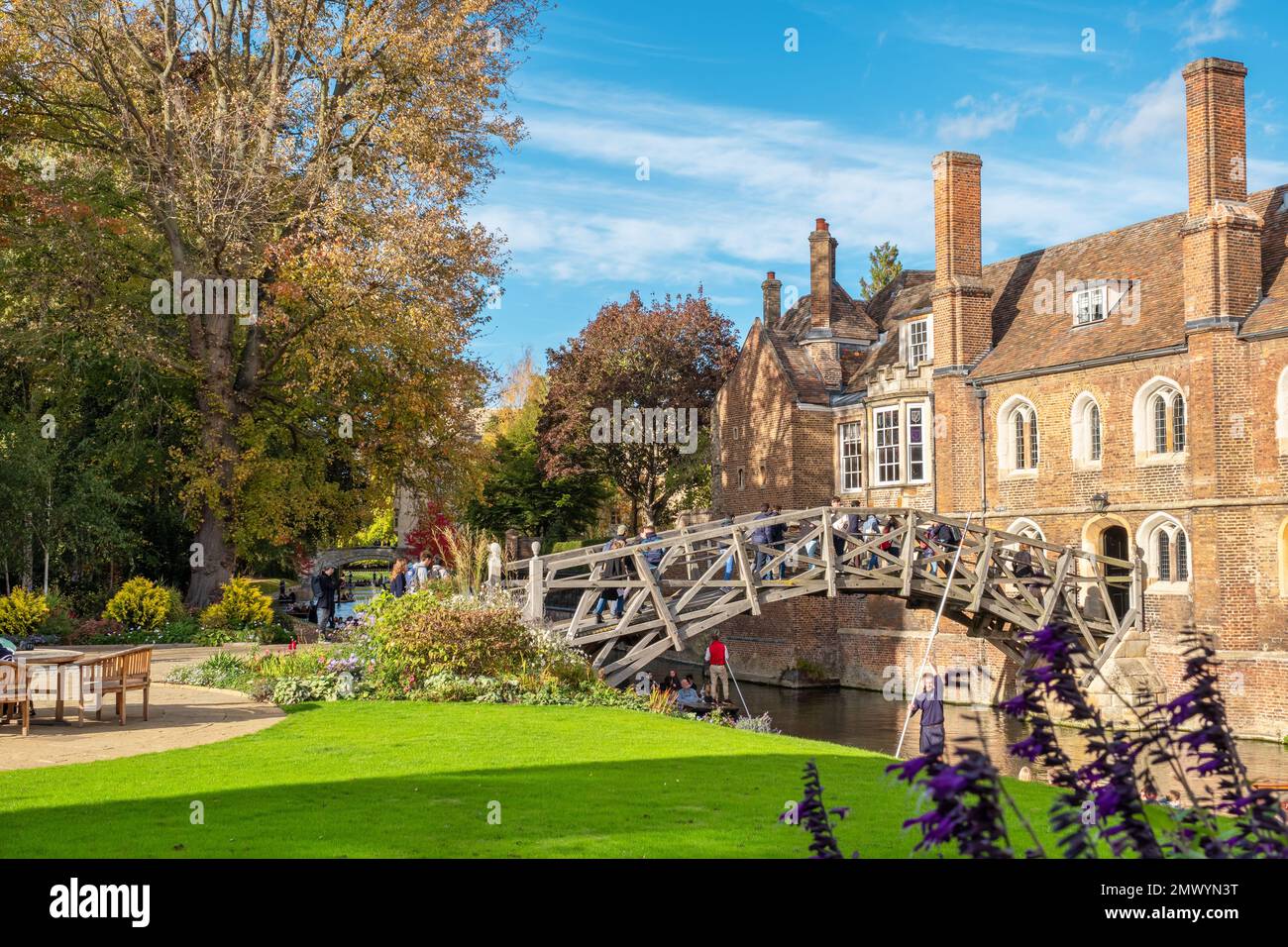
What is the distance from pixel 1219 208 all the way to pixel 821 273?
51.4ft

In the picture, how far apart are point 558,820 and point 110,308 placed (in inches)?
1001

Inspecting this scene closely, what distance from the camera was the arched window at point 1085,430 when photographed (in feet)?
102

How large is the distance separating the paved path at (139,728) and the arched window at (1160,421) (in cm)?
2131

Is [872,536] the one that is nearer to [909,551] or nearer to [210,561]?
[909,551]

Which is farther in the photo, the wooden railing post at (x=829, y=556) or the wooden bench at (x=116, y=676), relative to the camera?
the wooden railing post at (x=829, y=556)

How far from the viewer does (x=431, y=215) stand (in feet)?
98.0

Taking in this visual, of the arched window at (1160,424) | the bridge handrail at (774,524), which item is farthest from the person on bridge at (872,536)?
the arched window at (1160,424)

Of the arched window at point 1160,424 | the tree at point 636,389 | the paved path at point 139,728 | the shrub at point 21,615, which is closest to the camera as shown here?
the paved path at point 139,728

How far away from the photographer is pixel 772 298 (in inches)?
1988

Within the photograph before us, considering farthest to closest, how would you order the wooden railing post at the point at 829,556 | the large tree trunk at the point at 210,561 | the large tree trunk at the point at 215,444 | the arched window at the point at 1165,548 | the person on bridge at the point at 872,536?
the large tree trunk at the point at 210,561
the large tree trunk at the point at 215,444
the arched window at the point at 1165,548
the person on bridge at the point at 872,536
the wooden railing post at the point at 829,556

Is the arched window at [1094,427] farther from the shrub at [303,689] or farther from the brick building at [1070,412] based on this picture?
the shrub at [303,689]
